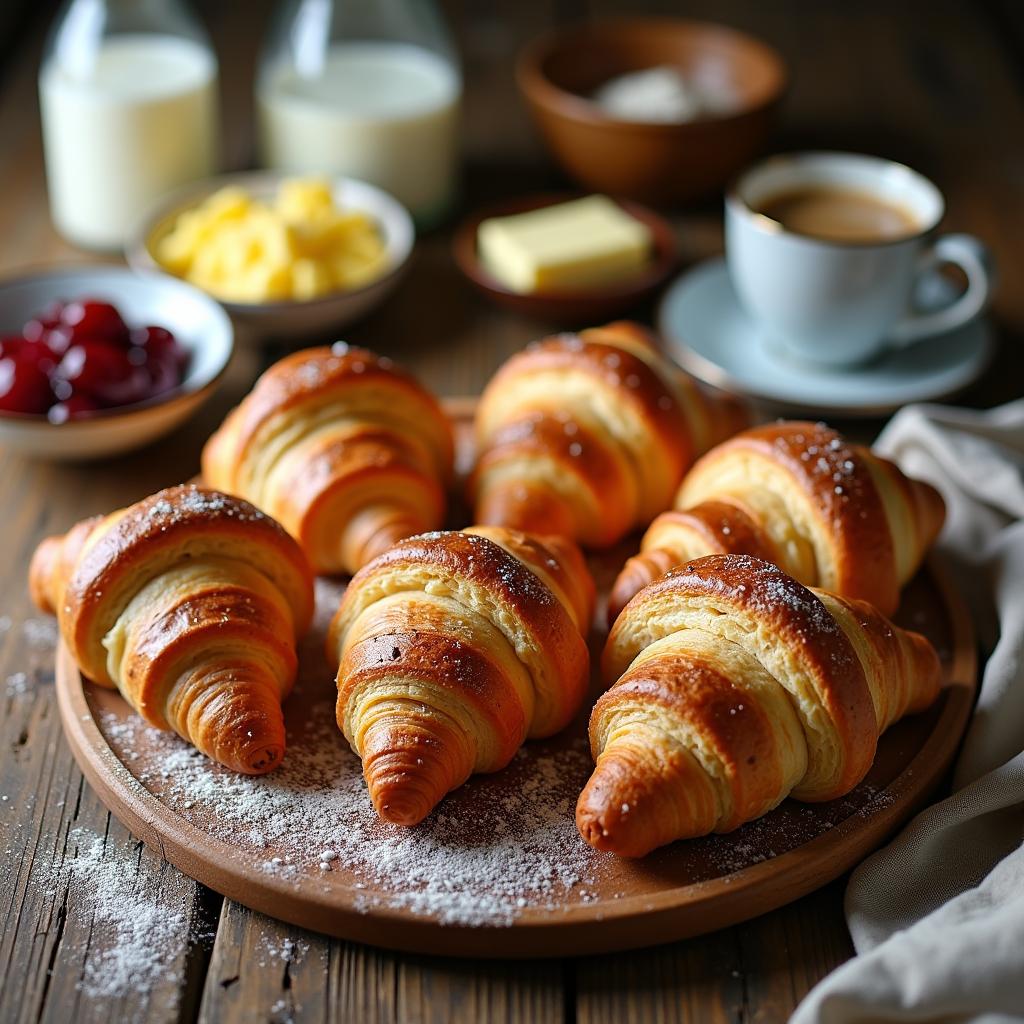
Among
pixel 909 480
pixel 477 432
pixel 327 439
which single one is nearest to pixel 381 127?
pixel 477 432

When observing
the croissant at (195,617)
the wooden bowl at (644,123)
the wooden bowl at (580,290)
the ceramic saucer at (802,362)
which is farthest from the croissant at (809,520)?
the wooden bowl at (644,123)

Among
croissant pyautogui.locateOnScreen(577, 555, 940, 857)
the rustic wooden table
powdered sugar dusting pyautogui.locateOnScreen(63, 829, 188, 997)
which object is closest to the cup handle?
the rustic wooden table

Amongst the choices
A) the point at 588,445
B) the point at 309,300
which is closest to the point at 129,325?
the point at 309,300

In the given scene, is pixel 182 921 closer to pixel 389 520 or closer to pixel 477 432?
pixel 389 520

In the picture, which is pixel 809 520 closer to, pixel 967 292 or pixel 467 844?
pixel 467 844

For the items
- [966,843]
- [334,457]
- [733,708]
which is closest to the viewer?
[733,708]

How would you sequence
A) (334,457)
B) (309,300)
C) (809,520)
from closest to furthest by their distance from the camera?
(809,520)
(334,457)
(309,300)
